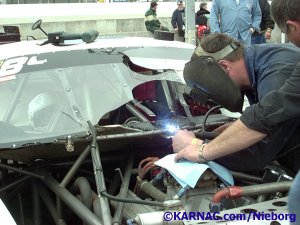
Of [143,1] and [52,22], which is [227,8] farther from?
[143,1]

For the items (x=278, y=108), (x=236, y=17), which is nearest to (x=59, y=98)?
(x=278, y=108)

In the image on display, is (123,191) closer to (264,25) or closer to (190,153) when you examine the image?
(190,153)

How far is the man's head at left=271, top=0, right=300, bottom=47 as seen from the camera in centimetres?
169

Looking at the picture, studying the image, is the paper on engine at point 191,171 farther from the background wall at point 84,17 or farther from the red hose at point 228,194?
the background wall at point 84,17

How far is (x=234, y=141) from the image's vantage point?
1819 millimetres

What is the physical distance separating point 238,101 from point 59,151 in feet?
3.43

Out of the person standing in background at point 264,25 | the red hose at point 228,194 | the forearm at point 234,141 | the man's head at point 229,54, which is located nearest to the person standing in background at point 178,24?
the person standing in background at point 264,25

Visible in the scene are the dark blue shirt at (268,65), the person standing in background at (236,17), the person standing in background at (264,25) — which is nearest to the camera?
the dark blue shirt at (268,65)

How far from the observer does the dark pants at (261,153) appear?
6.16 feet

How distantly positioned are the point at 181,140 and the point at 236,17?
14.7 feet

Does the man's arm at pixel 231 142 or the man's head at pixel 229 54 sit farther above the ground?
the man's head at pixel 229 54

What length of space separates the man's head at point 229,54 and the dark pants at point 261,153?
332 mm

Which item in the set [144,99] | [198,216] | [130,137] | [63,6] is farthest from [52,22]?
[198,216]

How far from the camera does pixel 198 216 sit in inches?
66.0
